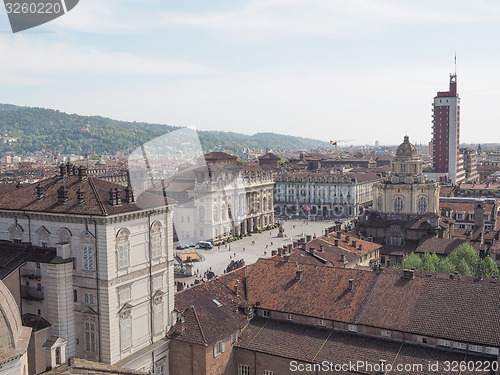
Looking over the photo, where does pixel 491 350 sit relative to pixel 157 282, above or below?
below

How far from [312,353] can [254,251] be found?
6446 cm

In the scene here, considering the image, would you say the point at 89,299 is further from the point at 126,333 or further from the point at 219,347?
the point at 219,347

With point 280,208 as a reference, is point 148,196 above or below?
above

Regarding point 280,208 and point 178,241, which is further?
point 280,208

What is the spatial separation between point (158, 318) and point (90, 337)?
222 inches

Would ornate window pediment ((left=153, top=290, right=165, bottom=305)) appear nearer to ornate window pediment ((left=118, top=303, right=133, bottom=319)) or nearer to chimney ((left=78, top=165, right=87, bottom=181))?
ornate window pediment ((left=118, top=303, right=133, bottom=319))

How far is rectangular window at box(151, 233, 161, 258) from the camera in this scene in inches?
1572

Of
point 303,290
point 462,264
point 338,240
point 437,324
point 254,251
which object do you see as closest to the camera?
point 437,324

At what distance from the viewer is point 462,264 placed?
62781mm

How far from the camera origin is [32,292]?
37000mm

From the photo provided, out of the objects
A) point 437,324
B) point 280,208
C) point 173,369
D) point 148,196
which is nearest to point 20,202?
point 148,196

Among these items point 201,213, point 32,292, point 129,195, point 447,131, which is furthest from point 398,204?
point 447,131

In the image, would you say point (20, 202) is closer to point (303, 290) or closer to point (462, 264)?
point (303, 290)

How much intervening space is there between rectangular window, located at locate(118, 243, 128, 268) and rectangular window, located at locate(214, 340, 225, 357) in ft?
31.1
